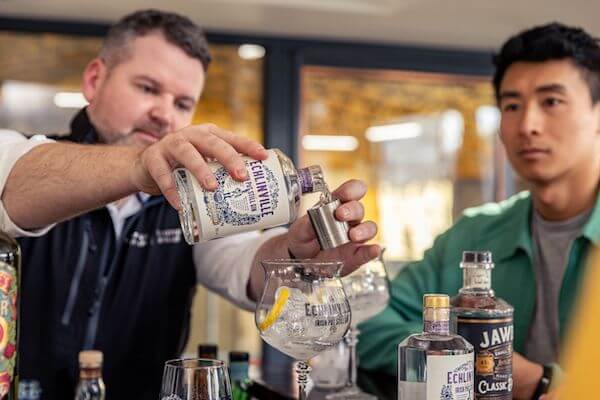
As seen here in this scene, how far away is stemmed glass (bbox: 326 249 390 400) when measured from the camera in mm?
1417

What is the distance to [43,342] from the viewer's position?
178 cm

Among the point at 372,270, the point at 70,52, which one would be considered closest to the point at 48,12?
the point at 70,52

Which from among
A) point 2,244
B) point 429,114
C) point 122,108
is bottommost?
point 2,244

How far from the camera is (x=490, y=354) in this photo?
3.29ft

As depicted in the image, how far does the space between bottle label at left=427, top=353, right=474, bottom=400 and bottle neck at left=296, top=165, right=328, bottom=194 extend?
0.25 meters

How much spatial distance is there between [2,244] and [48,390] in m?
0.87

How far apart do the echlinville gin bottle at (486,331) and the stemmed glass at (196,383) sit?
308mm

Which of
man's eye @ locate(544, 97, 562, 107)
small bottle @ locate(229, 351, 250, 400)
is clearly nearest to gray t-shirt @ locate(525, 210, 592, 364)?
man's eye @ locate(544, 97, 562, 107)

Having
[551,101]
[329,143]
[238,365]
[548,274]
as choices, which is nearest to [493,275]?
[548,274]

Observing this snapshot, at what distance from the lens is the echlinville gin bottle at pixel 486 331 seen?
100 cm

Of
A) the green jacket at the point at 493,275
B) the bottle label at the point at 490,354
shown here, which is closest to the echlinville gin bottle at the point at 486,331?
the bottle label at the point at 490,354

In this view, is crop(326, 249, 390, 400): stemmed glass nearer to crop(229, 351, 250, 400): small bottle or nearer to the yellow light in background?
crop(229, 351, 250, 400): small bottle

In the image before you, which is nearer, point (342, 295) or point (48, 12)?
point (342, 295)

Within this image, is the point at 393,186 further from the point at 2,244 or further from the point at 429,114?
the point at 2,244
